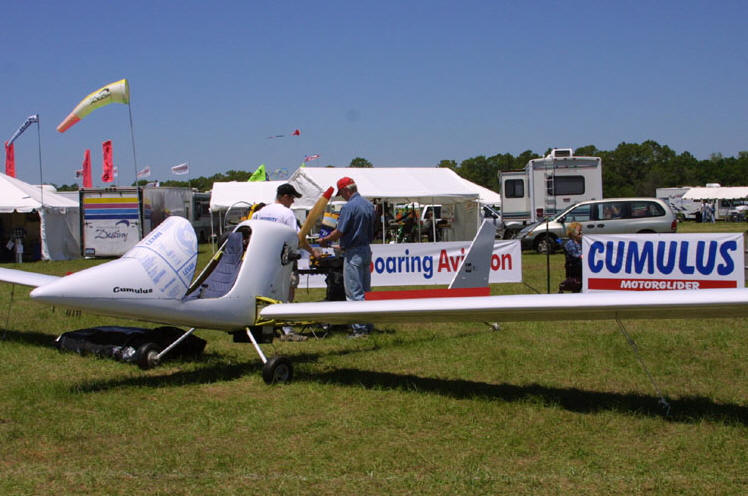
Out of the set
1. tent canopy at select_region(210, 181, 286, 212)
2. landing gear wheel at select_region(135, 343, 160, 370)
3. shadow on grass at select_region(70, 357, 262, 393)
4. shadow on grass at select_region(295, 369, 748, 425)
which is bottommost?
shadow on grass at select_region(295, 369, 748, 425)

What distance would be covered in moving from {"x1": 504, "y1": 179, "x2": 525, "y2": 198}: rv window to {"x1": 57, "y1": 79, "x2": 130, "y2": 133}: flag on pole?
1550 cm

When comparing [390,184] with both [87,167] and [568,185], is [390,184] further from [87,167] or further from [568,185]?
[87,167]

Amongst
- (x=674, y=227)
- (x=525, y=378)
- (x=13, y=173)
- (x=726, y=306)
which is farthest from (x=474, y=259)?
(x=13, y=173)

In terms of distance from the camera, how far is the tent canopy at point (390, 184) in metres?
20.8

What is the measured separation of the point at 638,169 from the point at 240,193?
272 feet

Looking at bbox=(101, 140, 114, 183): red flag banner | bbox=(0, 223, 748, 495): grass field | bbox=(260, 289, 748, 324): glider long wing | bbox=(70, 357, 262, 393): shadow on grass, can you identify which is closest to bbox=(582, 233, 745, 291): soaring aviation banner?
bbox=(0, 223, 748, 495): grass field

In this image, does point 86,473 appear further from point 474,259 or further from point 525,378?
point 474,259

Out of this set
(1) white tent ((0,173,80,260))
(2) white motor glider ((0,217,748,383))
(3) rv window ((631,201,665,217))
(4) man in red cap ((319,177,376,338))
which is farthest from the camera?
(1) white tent ((0,173,80,260))

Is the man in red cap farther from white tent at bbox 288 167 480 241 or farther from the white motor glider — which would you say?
white tent at bbox 288 167 480 241

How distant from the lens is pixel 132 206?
79.3 ft

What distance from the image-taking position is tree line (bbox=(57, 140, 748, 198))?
293ft

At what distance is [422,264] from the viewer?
1132 centimetres

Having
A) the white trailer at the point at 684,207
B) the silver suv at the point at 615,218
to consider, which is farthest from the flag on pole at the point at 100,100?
the white trailer at the point at 684,207

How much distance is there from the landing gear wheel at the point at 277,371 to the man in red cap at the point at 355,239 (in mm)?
1952
